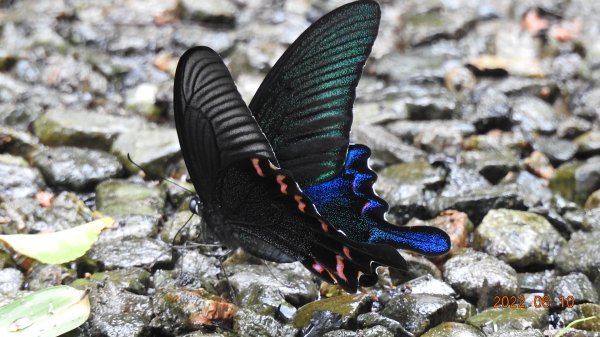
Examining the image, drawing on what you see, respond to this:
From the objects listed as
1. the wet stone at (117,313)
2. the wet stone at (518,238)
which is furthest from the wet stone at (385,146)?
the wet stone at (117,313)

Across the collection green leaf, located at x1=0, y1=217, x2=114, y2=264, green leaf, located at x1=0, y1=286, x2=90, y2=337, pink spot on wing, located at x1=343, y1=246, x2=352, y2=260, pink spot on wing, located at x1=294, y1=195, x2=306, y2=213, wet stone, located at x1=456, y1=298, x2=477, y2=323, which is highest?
pink spot on wing, located at x1=294, y1=195, x2=306, y2=213

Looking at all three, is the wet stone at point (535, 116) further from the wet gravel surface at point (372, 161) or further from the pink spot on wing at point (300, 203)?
the pink spot on wing at point (300, 203)

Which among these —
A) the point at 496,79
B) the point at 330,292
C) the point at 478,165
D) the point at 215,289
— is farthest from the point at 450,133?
the point at 215,289

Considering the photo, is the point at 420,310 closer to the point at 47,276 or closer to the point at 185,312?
the point at 185,312

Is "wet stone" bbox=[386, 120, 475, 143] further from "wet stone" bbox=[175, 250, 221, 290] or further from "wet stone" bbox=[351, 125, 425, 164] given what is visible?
"wet stone" bbox=[175, 250, 221, 290]

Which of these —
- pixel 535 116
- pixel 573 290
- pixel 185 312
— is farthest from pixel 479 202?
pixel 185 312

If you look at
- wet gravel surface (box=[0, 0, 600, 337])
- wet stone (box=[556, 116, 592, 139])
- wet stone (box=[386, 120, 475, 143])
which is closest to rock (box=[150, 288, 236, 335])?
wet gravel surface (box=[0, 0, 600, 337])

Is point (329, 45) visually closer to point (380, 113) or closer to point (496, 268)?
point (496, 268)
